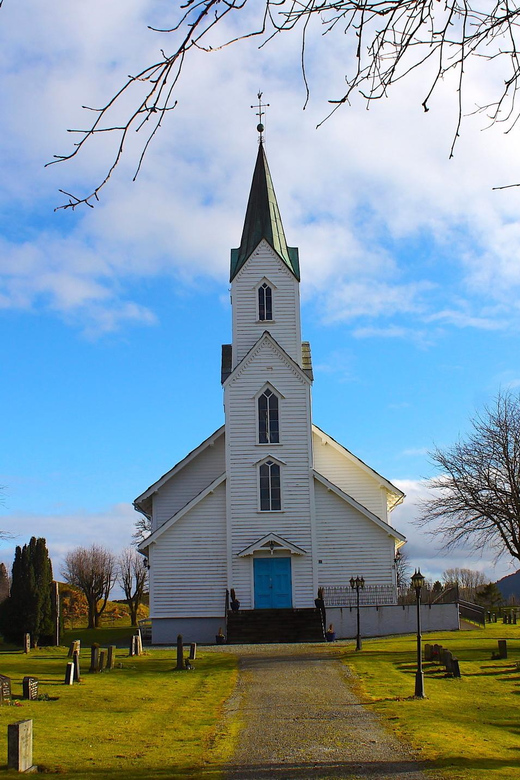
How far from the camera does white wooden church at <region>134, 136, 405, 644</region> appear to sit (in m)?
33.5

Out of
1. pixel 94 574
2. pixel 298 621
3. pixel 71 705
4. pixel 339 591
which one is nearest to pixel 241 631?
pixel 298 621

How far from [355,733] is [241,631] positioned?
1905 cm

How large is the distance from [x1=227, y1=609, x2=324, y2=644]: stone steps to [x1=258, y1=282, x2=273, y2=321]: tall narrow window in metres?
12.5

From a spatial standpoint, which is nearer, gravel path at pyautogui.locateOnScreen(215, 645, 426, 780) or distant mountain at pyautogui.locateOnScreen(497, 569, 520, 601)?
gravel path at pyautogui.locateOnScreen(215, 645, 426, 780)

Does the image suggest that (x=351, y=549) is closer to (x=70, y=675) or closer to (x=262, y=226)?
(x=262, y=226)

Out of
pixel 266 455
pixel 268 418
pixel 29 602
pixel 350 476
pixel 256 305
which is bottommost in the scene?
pixel 29 602

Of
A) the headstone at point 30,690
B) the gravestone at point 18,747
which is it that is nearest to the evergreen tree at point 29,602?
the headstone at point 30,690

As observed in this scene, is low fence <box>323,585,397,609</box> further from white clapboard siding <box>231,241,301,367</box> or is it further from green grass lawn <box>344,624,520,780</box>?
white clapboard siding <box>231,241,301,367</box>

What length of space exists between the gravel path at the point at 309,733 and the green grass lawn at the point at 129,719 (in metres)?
0.54

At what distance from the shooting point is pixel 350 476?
37625 millimetres

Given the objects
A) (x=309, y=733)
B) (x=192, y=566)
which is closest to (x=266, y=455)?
(x=192, y=566)

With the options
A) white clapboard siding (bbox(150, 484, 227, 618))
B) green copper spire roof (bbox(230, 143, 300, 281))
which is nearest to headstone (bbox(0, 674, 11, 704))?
white clapboard siding (bbox(150, 484, 227, 618))

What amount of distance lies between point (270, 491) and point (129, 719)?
2000 centimetres

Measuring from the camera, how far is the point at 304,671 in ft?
70.1
